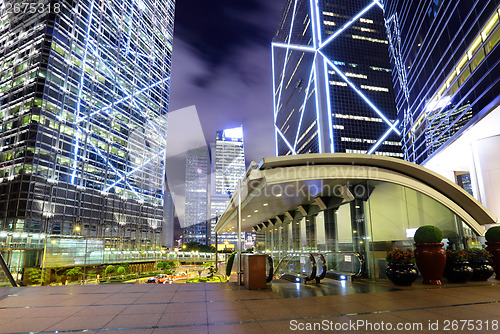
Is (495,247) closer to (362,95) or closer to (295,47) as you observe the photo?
(362,95)

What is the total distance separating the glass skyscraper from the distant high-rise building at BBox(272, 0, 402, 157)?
5228 cm

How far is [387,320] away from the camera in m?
5.21

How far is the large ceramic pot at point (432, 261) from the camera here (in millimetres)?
9367

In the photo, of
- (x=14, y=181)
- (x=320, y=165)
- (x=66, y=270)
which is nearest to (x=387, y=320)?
(x=320, y=165)

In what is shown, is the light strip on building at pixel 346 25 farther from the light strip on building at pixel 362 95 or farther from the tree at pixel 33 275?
the tree at pixel 33 275

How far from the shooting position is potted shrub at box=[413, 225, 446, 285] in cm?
938

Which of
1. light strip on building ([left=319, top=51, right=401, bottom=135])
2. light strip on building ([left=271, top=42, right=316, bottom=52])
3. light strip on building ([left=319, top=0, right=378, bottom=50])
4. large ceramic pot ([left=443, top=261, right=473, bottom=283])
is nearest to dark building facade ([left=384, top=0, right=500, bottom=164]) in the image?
large ceramic pot ([left=443, top=261, right=473, bottom=283])

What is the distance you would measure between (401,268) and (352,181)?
3.18m

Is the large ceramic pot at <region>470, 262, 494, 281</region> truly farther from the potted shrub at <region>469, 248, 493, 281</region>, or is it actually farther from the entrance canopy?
the entrance canopy

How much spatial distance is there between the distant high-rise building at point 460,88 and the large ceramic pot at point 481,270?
65.1 feet

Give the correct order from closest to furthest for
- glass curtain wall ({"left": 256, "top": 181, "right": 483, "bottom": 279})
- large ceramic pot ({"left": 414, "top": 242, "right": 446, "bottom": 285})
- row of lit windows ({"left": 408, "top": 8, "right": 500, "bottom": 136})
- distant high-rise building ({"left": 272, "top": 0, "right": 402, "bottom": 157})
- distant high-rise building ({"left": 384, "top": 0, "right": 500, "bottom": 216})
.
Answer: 1. large ceramic pot ({"left": 414, "top": 242, "right": 446, "bottom": 285})
2. glass curtain wall ({"left": 256, "top": 181, "right": 483, "bottom": 279})
3. row of lit windows ({"left": 408, "top": 8, "right": 500, "bottom": 136})
4. distant high-rise building ({"left": 384, "top": 0, "right": 500, "bottom": 216})
5. distant high-rise building ({"left": 272, "top": 0, "right": 402, "bottom": 157})

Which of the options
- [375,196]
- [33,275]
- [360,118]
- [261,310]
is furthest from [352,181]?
[360,118]

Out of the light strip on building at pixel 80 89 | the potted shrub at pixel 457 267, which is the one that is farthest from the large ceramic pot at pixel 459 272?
the light strip on building at pixel 80 89

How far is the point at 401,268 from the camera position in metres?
9.43
